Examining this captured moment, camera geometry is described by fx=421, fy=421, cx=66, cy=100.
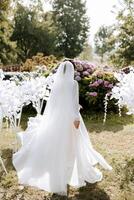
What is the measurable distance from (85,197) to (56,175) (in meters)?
0.65

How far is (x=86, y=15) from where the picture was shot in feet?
195

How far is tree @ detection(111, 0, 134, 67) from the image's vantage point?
121 feet

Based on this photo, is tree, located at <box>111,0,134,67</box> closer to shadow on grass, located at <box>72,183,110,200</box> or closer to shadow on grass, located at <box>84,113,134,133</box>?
shadow on grass, located at <box>84,113,134,133</box>

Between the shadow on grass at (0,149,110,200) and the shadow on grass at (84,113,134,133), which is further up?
the shadow on grass at (84,113,134,133)

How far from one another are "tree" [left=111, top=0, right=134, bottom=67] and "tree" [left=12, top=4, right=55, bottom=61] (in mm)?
12102

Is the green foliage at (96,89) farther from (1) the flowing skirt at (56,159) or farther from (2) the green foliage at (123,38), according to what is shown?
(2) the green foliage at (123,38)

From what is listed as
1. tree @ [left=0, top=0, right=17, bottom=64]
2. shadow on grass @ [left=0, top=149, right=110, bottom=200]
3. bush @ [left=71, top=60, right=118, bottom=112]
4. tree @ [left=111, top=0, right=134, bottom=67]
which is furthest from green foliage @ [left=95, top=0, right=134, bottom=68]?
shadow on grass @ [left=0, top=149, right=110, bottom=200]

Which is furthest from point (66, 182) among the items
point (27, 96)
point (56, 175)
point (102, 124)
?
point (102, 124)

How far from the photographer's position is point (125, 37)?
123ft

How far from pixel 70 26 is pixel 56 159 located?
51194mm

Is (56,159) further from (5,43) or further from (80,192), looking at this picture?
(5,43)

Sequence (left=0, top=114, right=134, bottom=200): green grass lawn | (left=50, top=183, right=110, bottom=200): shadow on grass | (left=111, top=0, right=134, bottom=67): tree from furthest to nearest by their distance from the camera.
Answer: (left=111, top=0, right=134, bottom=67): tree → (left=0, top=114, right=134, bottom=200): green grass lawn → (left=50, top=183, right=110, bottom=200): shadow on grass

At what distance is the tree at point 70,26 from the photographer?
54656 millimetres

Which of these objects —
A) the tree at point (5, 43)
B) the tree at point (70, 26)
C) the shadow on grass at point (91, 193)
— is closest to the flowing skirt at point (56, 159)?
the shadow on grass at point (91, 193)
